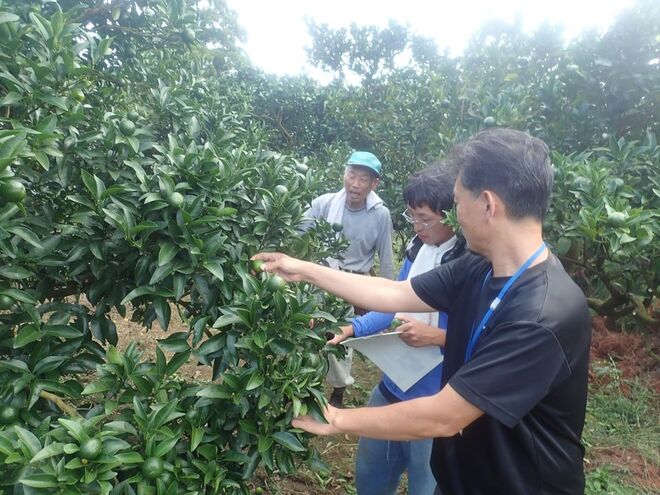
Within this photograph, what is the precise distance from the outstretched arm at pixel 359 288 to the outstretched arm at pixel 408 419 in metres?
0.56

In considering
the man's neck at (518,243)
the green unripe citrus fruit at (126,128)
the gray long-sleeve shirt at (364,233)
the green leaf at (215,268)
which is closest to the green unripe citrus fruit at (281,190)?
the green leaf at (215,268)

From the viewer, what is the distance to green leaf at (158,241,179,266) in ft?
4.50

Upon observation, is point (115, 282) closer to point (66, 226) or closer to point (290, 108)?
point (66, 226)

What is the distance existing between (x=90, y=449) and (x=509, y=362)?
959 millimetres

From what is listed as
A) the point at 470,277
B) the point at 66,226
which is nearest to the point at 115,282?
the point at 66,226

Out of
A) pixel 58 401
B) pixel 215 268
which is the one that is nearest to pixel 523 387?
pixel 215 268

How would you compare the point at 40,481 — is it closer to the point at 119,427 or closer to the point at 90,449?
the point at 90,449

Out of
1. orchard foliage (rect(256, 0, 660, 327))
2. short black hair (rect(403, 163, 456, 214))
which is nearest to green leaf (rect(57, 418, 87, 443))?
short black hair (rect(403, 163, 456, 214))

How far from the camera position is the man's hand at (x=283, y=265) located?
5.63 ft

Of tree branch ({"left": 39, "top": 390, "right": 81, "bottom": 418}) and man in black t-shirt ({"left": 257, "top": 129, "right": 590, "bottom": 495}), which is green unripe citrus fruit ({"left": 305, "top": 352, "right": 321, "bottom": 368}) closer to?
man in black t-shirt ({"left": 257, "top": 129, "right": 590, "bottom": 495})

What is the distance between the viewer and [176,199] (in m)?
1.40

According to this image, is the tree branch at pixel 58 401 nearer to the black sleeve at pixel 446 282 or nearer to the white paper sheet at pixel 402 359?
the white paper sheet at pixel 402 359

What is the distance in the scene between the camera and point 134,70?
8.55 feet

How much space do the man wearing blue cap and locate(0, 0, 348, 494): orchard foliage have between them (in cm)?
169
